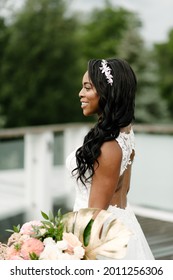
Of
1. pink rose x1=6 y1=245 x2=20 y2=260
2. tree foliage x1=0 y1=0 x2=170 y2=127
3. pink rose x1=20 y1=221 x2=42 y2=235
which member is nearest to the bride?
pink rose x1=20 y1=221 x2=42 y2=235

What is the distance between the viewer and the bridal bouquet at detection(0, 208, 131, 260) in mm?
1345

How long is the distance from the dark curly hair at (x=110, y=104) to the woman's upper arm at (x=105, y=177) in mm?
22

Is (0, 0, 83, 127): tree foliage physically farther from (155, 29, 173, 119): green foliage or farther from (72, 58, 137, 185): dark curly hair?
(72, 58, 137, 185): dark curly hair

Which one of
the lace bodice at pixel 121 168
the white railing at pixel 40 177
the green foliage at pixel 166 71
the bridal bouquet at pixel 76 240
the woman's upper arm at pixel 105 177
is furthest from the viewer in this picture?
the green foliage at pixel 166 71

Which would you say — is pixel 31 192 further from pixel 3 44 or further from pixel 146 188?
pixel 3 44

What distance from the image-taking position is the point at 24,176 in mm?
5090

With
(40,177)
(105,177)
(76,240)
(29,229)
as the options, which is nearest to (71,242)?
(76,240)

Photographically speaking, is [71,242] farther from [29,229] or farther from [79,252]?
[29,229]

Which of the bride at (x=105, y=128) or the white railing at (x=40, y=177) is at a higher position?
the bride at (x=105, y=128)

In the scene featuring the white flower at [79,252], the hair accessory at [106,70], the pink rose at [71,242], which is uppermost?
the hair accessory at [106,70]

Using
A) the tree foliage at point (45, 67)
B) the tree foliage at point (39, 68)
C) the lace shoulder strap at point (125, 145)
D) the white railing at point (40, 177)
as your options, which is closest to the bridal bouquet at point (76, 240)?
the lace shoulder strap at point (125, 145)

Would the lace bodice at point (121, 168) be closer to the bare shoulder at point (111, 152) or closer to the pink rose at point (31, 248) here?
the bare shoulder at point (111, 152)

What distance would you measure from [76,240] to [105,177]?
0.31 metres

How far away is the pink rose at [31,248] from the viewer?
4.49 ft
